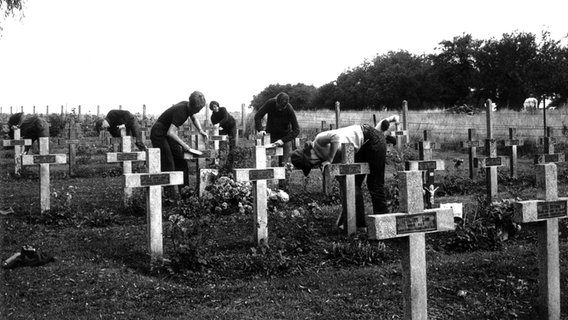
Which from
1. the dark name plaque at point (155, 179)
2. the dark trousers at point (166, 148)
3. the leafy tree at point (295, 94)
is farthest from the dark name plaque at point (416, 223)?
the leafy tree at point (295, 94)

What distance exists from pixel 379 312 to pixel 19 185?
12.2 meters

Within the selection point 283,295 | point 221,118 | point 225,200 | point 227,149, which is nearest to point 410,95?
point 221,118

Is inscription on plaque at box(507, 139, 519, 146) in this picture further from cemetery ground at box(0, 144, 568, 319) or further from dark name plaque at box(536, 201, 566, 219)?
dark name plaque at box(536, 201, 566, 219)

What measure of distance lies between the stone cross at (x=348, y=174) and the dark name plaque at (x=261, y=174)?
0.87 meters

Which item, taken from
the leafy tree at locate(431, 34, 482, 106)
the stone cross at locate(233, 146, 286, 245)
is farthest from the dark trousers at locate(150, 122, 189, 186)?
the leafy tree at locate(431, 34, 482, 106)

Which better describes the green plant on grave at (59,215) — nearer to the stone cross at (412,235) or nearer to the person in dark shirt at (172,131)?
the person in dark shirt at (172,131)

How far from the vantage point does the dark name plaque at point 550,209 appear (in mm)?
6348

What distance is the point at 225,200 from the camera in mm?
11672

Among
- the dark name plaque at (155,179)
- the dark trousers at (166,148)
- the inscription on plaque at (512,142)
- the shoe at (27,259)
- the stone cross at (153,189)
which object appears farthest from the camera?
the inscription on plaque at (512,142)

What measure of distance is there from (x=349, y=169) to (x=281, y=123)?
5.92 metres

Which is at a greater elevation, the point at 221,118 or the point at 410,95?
the point at 410,95

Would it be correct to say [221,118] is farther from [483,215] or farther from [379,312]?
[379,312]

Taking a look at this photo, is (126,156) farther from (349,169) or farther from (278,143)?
(349,169)

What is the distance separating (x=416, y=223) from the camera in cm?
535
